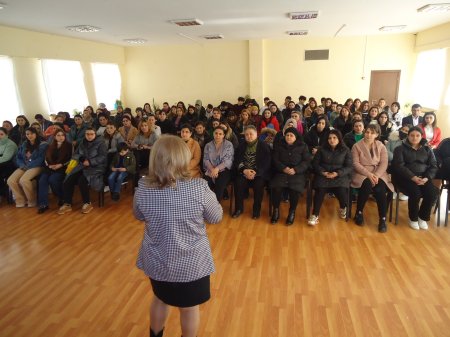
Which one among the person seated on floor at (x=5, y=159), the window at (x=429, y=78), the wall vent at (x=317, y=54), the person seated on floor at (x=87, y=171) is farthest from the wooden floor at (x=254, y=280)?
the wall vent at (x=317, y=54)

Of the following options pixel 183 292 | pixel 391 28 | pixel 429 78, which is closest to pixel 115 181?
pixel 183 292

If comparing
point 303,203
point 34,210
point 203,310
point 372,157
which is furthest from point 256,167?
point 34,210

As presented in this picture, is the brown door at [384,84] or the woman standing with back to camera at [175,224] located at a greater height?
the brown door at [384,84]

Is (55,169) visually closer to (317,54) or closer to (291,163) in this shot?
(291,163)

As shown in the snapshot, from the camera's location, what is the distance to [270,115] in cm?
587

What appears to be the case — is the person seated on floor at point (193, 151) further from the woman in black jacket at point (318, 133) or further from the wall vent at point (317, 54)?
the wall vent at point (317, 54)

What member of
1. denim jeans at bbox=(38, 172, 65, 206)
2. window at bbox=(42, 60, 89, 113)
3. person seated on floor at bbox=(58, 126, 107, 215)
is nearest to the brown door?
person seated on floor at bbox=(58, 126, 107, 215)

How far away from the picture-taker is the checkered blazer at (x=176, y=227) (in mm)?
1392

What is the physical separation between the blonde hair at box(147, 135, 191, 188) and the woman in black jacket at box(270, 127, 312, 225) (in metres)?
2.57

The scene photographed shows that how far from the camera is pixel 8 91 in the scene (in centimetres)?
649

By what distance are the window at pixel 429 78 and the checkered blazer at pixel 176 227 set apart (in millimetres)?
7894

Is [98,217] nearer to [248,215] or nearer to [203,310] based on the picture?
[248,215]

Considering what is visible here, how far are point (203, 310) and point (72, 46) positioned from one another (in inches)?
307

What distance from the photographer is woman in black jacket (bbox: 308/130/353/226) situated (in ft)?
12.1
